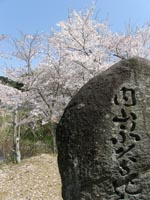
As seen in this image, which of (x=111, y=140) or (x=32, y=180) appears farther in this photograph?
(x=32, y=180)

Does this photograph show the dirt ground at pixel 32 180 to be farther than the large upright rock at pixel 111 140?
Yes

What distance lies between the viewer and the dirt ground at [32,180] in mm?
8297

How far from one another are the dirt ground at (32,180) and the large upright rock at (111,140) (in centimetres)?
487

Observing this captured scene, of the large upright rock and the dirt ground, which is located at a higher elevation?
the large upright rock

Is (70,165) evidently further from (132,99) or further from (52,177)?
(52,177)

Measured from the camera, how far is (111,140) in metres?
3.36

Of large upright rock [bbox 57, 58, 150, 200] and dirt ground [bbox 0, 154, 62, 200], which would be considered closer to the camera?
large upright rock [bbox 57, 58, 150, 200]

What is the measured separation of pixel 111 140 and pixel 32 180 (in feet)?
21.0

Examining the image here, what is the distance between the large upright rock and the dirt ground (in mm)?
4874

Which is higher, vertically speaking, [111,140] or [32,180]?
[111,140]

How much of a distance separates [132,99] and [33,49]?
10.7 metres

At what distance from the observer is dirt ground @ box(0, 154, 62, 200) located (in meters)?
8.30

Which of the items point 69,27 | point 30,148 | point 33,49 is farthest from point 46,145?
point 69,27

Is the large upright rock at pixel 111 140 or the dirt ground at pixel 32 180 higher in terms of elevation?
the large upright rock at pixel 111 140
